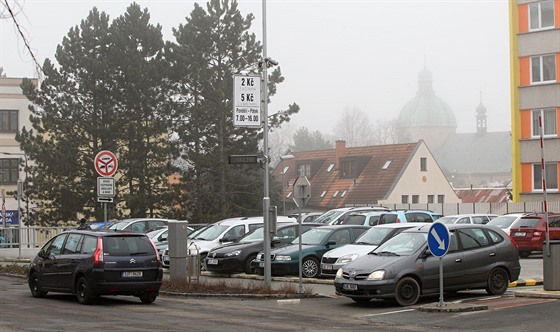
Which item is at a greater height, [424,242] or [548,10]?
[548,10]

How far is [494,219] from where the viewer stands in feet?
127

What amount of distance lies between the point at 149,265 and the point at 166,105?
38.4 meters

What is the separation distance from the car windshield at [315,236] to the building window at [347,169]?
5702cm

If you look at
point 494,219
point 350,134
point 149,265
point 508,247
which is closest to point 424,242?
point 508,247

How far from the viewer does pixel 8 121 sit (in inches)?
2810

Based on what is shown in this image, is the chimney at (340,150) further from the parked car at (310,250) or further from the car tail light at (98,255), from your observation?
the car tail light at (98,255)

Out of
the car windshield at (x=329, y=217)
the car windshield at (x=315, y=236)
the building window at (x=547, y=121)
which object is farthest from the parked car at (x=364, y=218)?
the building window at (x=547, y=121)

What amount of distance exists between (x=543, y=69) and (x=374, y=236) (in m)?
35.6

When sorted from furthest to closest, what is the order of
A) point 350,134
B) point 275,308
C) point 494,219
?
point 350,134
point 494,219
point 275,308

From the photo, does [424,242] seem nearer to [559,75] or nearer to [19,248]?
[19,248]

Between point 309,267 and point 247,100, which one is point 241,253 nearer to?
point 309,267

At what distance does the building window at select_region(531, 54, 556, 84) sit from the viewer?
56688 mm

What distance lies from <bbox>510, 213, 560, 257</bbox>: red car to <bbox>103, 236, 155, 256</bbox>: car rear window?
1956 centimetres

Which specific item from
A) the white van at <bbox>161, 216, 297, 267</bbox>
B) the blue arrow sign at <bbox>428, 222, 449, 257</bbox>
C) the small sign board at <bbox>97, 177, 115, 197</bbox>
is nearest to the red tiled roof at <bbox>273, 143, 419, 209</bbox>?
the white van at <bbox>161, 216, 297, 267</bbox>
